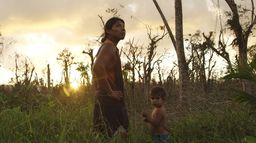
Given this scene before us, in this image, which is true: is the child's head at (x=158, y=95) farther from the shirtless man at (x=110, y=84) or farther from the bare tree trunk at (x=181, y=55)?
the bare tree trunk at (x=181, y=55)

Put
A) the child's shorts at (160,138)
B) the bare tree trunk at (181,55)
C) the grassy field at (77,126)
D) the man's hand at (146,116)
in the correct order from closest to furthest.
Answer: the grassy field at (77,126) < the man's hand at (146,116) < the child's shorts at (160,138) < the bare tree trunk at (181,55)

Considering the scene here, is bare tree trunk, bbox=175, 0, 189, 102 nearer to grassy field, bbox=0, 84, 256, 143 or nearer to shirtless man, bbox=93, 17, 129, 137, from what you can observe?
grassy field, bbox=0, 84, 256, 143

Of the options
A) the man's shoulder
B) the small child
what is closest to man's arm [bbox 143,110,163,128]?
the small child

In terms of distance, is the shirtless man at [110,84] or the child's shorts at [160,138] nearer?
the shirtless man at [110,84]

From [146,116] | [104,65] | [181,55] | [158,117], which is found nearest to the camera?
[104,65]

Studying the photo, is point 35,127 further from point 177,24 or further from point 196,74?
point 196,74

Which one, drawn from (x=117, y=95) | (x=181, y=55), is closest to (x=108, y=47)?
(x=117, y=95)

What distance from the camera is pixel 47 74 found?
79.9ft

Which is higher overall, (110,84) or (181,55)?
(181,55)

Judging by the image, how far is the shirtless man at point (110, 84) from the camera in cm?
604

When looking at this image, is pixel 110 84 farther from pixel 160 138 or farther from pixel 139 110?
pixel 139 110

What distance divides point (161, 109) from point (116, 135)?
3.21 ft

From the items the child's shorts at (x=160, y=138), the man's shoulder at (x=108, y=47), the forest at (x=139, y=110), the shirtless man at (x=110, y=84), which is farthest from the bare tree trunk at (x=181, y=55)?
the man's shoulder at (x=108, y=47)

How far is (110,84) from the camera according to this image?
610 centimetres
